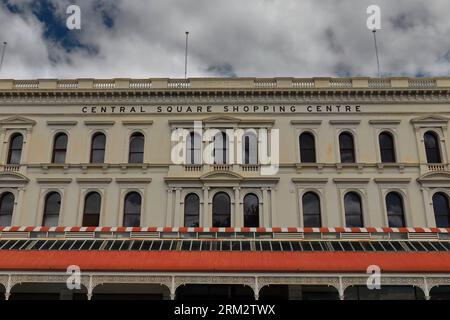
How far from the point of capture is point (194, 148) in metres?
26.1

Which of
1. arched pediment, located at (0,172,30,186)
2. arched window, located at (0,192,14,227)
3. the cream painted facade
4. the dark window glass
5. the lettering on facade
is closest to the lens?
the cream painted facade

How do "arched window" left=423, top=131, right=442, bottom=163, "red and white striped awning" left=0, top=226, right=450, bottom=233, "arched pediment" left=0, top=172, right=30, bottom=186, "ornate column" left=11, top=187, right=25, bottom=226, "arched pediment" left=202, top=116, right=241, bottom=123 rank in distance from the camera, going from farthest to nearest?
"arched pediment" left=202, top=116, right=241, bottom=123
"arched window" left=423, top=131, right=442, bottom=163
"arched pediment" left=0, top=172, right=30, bottom=186
"ornate column" left=11, top=187, right=25, bottom=226
"red and white striped awning" left=0, top=226, right=450, bottom=233

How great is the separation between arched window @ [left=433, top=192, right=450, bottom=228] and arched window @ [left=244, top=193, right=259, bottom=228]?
9234mm

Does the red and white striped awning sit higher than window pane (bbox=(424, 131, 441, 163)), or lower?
lower

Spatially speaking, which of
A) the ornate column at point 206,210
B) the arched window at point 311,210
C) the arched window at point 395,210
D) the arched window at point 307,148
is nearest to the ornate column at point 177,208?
the ornate column at point 206,210

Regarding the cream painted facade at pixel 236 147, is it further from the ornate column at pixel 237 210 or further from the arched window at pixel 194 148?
the arched window at pixel 194 148

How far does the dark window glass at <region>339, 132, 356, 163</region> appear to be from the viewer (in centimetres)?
2581

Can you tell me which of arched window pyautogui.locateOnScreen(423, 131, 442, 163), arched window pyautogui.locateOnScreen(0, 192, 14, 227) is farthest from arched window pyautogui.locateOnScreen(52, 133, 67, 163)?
arched window pyautogui.locateOnScreen(423, 131, 442, 163)

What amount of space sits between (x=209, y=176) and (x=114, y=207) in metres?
5.24

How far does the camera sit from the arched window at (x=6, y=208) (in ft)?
82.1

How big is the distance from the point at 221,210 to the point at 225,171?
207cm

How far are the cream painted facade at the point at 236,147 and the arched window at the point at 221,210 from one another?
1.07 ft

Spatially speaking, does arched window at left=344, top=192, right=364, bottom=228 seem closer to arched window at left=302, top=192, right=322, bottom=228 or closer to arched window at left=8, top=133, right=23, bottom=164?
arched window at left=302, top=192, right=322, bottom=228
